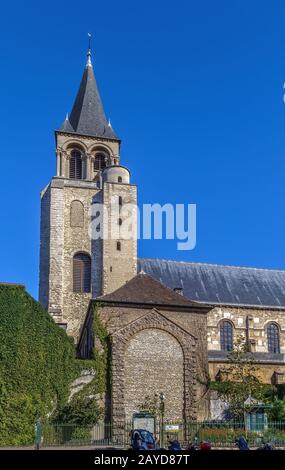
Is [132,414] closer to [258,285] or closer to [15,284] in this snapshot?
[15,284]

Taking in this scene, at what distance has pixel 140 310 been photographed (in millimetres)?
34625

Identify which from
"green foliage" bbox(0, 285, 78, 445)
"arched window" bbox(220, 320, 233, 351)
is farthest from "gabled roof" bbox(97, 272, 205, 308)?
"arched window" bbox(220, 320, 233, 351)

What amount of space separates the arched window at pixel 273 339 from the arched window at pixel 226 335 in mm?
3139

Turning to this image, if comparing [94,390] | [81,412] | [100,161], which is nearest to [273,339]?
[94,390]

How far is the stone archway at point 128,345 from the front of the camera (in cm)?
3231

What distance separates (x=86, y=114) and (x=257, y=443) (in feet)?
117

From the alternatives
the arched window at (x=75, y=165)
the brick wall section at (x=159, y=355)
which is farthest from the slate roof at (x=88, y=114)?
the brick wall section at (x=159, y=355)

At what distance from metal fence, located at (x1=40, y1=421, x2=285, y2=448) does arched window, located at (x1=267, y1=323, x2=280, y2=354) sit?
1709 cm

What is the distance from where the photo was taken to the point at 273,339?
157 feet

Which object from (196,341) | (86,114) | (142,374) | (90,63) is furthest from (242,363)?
(90,63)

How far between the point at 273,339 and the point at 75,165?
70.2ft

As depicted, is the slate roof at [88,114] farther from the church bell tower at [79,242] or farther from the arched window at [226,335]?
the arched window at [226,335]

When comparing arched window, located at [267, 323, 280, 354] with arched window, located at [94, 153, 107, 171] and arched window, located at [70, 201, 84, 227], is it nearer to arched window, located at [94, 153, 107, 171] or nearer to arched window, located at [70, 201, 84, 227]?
arched window, located at [70, 201, 84, 227]

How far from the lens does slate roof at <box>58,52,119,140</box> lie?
179ft
